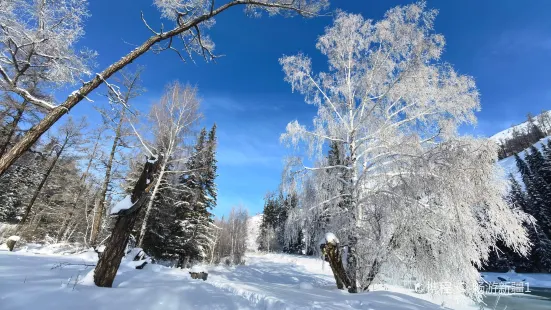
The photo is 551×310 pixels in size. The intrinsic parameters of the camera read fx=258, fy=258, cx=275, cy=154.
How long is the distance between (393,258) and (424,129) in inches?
171

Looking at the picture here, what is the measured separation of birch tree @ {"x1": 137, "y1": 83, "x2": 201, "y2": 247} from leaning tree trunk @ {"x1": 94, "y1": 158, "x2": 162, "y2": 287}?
7.97 meters

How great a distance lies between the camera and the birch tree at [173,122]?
1300 centimetres

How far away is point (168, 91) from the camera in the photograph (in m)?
13.7

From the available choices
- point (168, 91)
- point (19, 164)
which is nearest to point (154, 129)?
point (168, 91)

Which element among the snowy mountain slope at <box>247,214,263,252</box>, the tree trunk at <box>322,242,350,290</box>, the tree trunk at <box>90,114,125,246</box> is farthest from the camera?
the snowy mountain slope at <box>247,214,263,252</box>

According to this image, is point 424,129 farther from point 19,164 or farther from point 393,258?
point 19,164

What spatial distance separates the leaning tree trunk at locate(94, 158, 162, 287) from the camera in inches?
166

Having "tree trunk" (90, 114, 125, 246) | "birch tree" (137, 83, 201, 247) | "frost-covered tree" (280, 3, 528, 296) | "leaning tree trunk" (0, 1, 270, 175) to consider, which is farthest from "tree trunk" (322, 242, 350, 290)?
"tree trunk" (90, 114, 125, 246)

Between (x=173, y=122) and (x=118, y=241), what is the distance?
31.8ft

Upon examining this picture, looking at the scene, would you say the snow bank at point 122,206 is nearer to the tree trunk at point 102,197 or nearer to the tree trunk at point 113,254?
the tree trunk at point 113,254

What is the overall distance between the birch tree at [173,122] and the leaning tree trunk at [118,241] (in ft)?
26.2

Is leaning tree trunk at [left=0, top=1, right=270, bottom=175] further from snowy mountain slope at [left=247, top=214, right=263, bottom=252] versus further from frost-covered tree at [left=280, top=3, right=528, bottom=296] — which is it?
snowy mountain slope at [left=247, top=214, right=263, bottom=252]

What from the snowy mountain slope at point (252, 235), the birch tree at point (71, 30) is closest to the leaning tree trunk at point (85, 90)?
the birch tree at point (71, 30)

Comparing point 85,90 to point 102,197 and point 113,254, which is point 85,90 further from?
point 102,197
